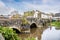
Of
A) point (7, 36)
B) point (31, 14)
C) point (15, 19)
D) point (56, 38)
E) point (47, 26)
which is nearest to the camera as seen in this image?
point (7, 36)

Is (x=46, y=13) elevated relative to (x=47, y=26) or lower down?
elevated

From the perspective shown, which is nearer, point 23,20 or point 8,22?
point 8,22

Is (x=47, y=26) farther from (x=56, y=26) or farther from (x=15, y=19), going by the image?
(x=15, y=19)

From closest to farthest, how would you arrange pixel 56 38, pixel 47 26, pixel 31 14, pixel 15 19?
pixel 56 38 → pixel 15 19 → pixel 31 14 → pixel 47 26

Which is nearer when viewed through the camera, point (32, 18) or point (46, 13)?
point (46, 13)

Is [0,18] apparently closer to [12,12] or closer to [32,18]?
[12,12]

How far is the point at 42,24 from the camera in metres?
6.18

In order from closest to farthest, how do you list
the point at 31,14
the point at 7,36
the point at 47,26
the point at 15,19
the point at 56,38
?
1. the point at 7,36
2. the point at 56,38
3. the point at 15,19
4. the point at 31,14
5. the point at 47,26

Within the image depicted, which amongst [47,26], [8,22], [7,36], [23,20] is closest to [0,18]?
[8,22]

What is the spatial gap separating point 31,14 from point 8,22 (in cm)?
72

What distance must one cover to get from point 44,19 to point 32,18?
31 cm

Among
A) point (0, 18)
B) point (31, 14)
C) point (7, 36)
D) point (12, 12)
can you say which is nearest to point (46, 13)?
point (31, 14)

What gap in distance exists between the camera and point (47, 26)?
586 centimetres

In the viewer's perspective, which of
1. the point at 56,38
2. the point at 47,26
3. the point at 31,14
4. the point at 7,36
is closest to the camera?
Result: the point at 7,36
